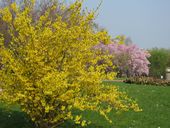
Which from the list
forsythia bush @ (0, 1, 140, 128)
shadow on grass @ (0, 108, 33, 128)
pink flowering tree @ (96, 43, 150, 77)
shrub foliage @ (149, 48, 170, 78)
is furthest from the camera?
shrub foliage @ (149, 48, 170, 78)

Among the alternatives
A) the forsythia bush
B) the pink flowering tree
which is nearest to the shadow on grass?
the forsythia bush

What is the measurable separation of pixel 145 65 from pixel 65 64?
4993cm

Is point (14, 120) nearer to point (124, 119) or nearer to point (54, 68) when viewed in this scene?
point (124, 119)

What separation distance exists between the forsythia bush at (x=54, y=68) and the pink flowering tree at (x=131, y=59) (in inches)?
1754

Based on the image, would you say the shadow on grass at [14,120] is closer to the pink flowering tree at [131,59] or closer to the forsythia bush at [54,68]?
the forsythia bush at [54,68]

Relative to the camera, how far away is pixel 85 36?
9969mm

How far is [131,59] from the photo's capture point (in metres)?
58.5

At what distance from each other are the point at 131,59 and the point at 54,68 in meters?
49.3

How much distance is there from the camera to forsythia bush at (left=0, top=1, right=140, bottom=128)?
9.39 meters

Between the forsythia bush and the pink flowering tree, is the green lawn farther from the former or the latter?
the pink flowering tree

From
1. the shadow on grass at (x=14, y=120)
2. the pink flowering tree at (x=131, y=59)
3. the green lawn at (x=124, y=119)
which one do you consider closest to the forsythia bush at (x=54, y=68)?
the shadow on grass at (x=14, y=120)

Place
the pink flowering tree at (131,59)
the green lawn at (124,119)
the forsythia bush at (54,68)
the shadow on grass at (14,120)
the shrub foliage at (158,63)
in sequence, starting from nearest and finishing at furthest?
the forsythia bush at (54,68)
the shadow on grass at (14,120)
the green lawn at (124,119)
the pink flowering tree at (131,59)
the shrub foliage at (158,63)

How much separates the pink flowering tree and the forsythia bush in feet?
146

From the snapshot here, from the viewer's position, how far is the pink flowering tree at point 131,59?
183 ft
